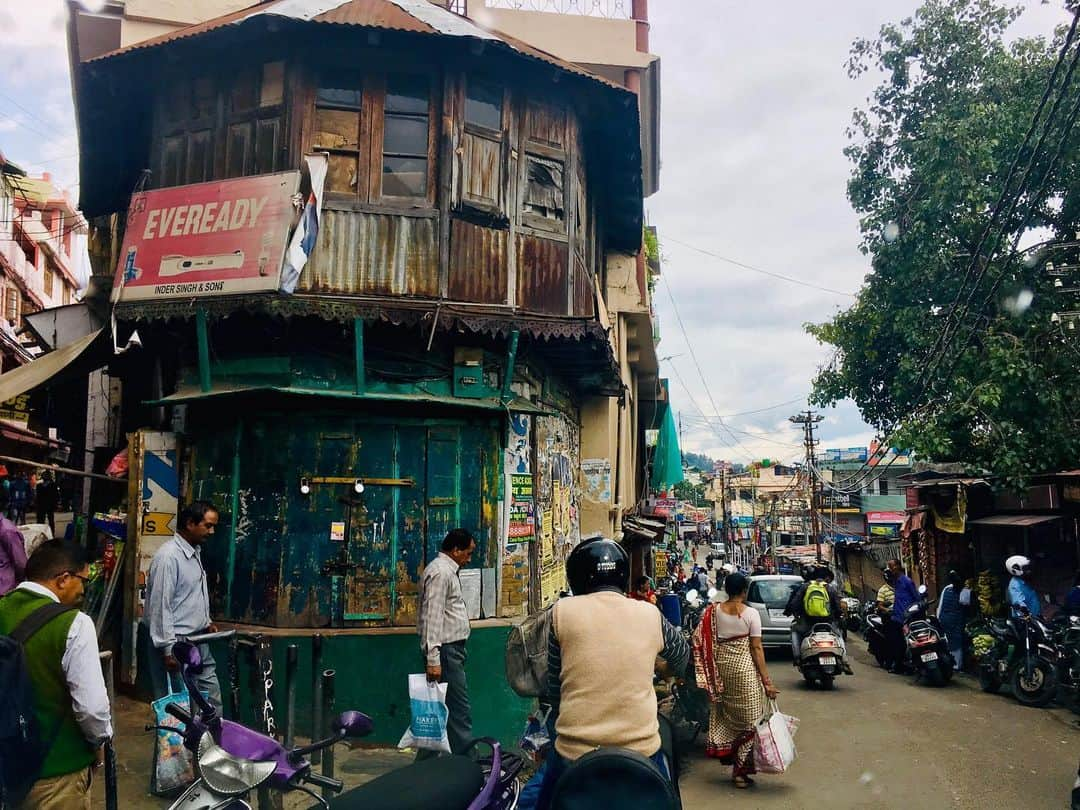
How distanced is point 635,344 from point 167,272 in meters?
9.58

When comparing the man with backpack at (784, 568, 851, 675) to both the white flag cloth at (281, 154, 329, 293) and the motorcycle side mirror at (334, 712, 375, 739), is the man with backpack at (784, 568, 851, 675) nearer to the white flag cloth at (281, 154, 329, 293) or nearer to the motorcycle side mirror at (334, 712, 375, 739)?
the white flag cloth at (281, 154, 329, 293)

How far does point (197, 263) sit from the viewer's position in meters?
8.56

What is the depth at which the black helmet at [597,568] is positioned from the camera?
3.70 m

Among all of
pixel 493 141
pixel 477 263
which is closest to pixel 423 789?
pixel 477 263

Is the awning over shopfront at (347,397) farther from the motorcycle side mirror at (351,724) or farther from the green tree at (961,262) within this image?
the green tree at (961,262)

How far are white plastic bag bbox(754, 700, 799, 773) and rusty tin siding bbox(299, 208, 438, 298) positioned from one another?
524cm

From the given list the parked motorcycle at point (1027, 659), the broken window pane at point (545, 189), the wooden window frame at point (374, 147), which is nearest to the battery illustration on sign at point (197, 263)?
the wooden window frame at point (374, 147)

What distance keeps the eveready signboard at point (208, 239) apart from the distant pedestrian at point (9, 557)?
2950mm

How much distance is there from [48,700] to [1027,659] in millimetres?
11291

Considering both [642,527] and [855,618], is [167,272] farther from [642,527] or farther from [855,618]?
[855,618]

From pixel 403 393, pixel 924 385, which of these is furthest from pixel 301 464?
pixel 924 385

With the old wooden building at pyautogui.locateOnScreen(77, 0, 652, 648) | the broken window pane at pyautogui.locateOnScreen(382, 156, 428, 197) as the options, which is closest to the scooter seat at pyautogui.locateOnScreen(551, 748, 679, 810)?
the old wooden building at pyautogui.locateOnScreen(77, 0, 652, 648)

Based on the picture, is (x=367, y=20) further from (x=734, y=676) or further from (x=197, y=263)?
(x=734, y=676)

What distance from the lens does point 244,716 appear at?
25.5 ft
